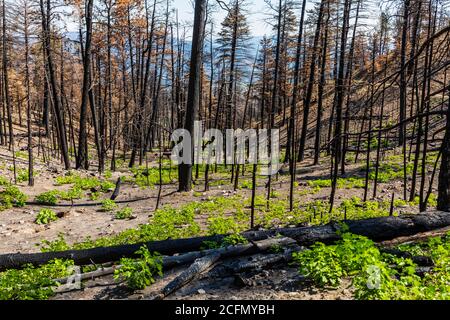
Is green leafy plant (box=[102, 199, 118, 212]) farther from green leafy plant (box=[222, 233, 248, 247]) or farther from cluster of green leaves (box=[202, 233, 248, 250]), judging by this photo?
green leafy plant (box=[222, 233, 248, 247])

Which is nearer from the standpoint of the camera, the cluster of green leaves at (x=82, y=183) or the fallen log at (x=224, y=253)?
the fallen log at (x=224, y=253)

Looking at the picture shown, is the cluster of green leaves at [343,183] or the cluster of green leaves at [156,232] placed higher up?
the cluster of green leaves at [343,183]

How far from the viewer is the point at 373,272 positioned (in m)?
3.75

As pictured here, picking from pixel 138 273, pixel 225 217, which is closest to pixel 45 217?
pixel 225 217

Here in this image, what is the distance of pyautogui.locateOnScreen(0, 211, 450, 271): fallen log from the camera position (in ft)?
21.6

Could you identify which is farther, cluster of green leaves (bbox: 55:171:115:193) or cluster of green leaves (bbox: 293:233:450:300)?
cluster of green leaves (bbox: 55:171:115:193)

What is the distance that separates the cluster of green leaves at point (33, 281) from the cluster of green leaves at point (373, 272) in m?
4.06

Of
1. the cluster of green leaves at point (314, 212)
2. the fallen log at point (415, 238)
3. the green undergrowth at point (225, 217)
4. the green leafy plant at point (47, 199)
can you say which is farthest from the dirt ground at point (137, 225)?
the fallen log at point (415, 238)

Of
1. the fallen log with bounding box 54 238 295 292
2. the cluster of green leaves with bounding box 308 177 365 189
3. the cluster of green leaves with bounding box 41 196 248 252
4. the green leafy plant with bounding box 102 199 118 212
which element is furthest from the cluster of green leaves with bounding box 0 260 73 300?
the cluster of green leaves with bounding box 308 177 365 189

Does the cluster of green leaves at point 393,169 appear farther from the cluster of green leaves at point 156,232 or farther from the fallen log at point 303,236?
the cluster of green leaves at point 156,232

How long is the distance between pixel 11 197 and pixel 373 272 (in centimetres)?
1259

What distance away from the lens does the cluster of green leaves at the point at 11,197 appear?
1118 centimetres

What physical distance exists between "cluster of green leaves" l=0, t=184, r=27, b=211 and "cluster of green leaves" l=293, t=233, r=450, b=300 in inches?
412
